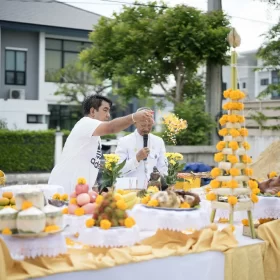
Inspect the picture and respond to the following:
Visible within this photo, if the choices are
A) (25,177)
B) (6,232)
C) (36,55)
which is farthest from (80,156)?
(36,55)

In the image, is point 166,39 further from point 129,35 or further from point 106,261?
point 106,261

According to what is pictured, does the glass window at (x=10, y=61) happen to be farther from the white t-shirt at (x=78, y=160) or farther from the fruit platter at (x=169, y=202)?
the fruit platter at (x=169, y=202)

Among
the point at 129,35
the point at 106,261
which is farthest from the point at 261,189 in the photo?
the point at 129,35

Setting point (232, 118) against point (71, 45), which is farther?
point (71, 45)

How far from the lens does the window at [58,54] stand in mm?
23477

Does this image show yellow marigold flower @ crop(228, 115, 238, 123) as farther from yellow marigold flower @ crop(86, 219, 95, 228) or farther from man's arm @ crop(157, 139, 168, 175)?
man's arm @ crop(157, 139, 168, 175)

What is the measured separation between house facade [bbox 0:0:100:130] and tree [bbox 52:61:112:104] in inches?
22.0

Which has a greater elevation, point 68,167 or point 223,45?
point 223,45

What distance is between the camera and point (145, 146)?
5004 mm

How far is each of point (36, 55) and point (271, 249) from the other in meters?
20.9

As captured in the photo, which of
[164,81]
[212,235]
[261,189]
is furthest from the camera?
[164,81]

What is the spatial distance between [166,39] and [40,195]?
30.1 ft

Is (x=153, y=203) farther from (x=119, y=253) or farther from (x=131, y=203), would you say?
(x=119, y=253)

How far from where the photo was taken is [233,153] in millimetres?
3281
